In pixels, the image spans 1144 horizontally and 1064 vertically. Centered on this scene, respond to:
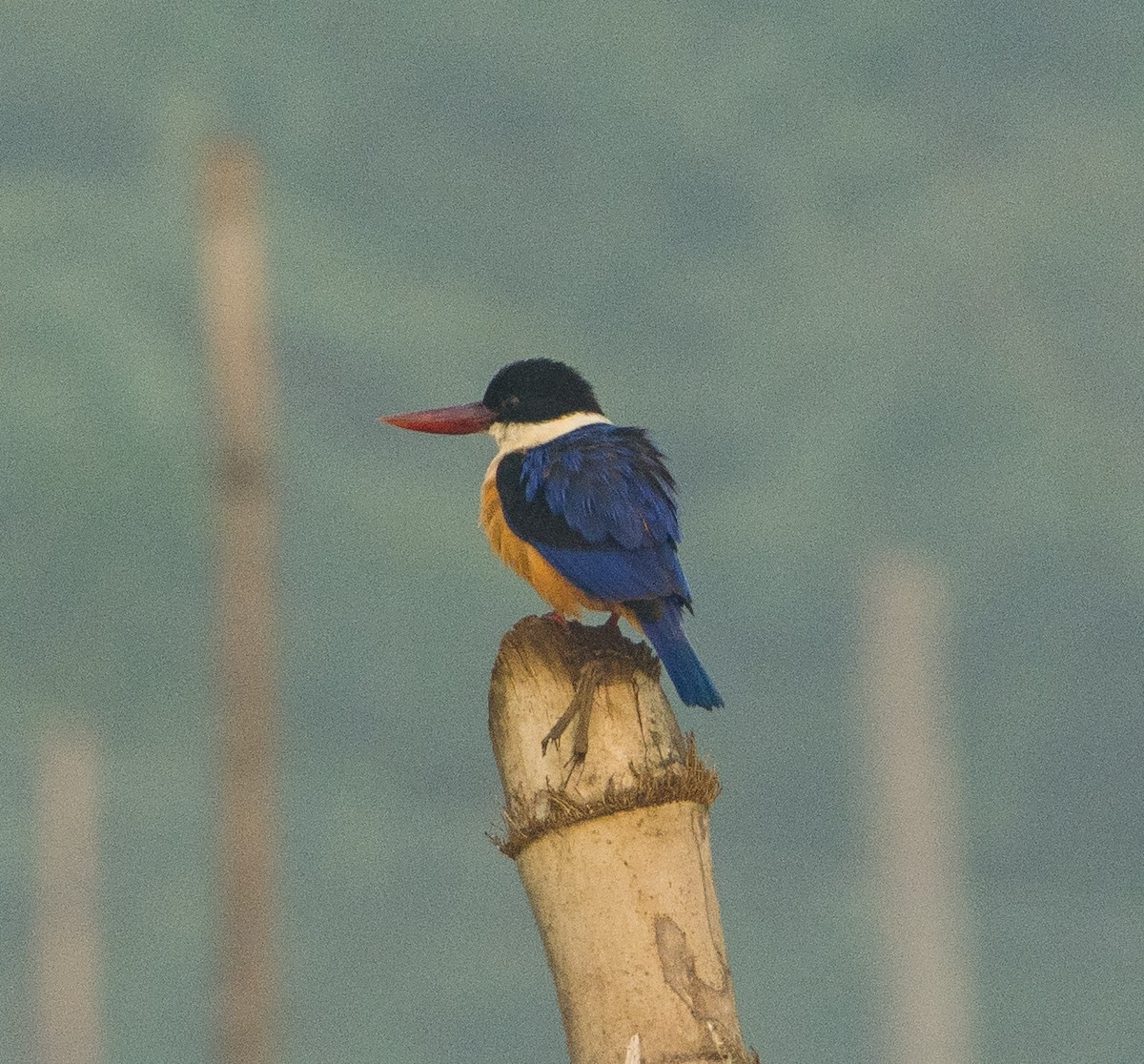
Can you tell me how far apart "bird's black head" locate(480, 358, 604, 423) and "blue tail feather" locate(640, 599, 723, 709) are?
159cm

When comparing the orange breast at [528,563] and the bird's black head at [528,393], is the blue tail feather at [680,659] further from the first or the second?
the bird's black head at [528,393]

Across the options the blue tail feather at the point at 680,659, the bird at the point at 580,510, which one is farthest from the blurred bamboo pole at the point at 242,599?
the blue tail feather at the point at 680,659

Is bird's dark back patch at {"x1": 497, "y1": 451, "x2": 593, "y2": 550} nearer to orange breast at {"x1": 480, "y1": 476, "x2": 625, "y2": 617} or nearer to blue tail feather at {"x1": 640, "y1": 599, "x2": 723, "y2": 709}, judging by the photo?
orange breast at {"x1": 480, "y1": 476, "x2": 625, "y2": 617}

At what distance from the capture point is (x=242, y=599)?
8.67 m

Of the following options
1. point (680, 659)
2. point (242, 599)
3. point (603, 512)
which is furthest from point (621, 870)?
point (242, 599)

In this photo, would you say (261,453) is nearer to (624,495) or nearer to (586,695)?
(624,495)

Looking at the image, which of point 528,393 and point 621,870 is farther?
point 528,393

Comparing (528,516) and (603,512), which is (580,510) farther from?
(528,516)

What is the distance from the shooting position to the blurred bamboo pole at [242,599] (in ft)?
27.5

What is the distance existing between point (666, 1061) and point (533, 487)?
2327mm

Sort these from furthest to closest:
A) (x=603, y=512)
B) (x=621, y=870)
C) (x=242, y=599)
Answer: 1. (x=242, y=599)
2. (x=603, y=512)
3. (x=621, y=870)

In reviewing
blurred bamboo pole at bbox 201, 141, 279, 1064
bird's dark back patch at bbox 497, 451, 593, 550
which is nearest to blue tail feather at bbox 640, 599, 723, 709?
bird's dark back patch at bbox 497, 451, 593, 550

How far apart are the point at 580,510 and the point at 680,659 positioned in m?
0.79

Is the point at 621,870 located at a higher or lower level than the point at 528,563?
lower
